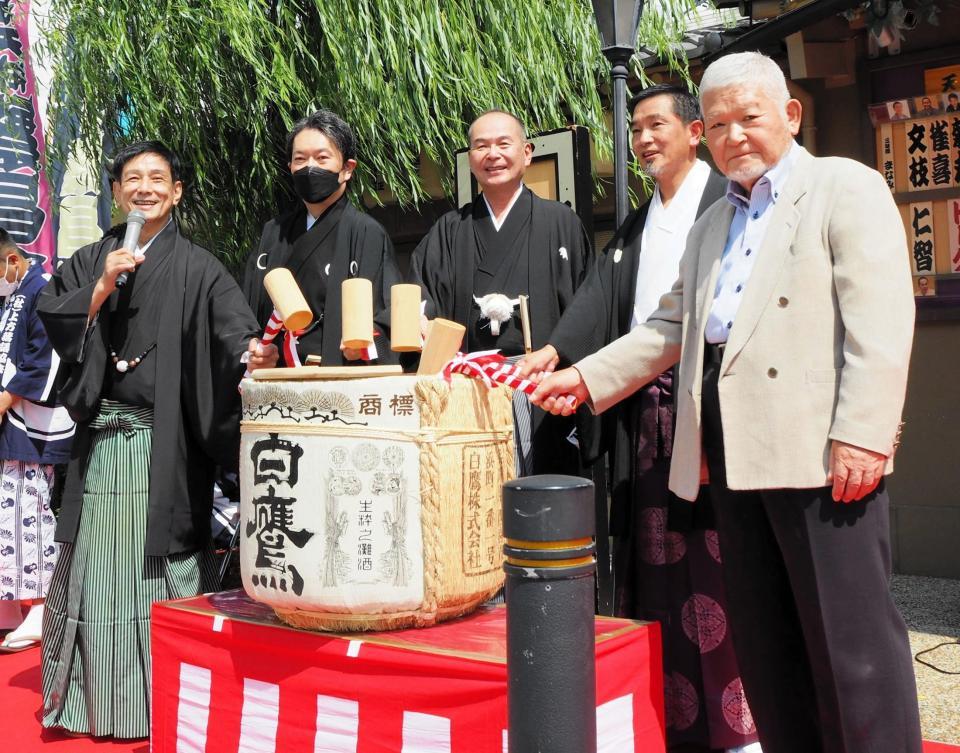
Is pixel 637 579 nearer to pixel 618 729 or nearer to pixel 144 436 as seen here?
pixel 618 729

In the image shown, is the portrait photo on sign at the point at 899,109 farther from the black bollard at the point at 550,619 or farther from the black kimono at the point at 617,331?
the black bollard at the point at 550,619

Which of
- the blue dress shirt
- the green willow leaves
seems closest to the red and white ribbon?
the blue dress shirt

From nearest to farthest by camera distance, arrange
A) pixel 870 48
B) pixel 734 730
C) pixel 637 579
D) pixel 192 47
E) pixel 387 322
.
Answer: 1. pixel 734 730
2. pixel 637 579
3. pixel 387 322
4. pixel 192 47
5. pixel 870 48

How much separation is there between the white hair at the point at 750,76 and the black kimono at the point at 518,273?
4.63 feet

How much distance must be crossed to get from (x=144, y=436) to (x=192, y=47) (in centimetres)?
302

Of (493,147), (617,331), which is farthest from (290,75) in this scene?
(617,331)

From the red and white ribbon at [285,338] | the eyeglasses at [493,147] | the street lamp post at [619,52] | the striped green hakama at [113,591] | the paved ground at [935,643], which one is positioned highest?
the street lamp post at [619,52]

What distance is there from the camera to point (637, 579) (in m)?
3.42

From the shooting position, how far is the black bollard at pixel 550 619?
84.4 inches

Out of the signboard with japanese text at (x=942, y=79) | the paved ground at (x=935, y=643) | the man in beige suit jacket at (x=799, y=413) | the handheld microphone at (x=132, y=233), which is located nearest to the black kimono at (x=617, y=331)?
the man in beige suit jacket at (x=799, y=413)

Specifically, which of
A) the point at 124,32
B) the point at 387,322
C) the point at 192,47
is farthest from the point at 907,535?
the point at 124,32

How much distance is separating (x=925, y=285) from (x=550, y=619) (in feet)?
16.2

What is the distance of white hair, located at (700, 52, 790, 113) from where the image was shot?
247 cm

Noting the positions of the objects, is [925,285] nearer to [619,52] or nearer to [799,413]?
[619,52]
